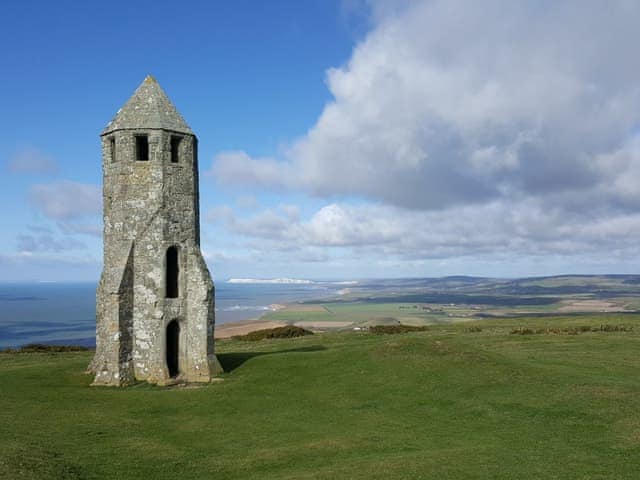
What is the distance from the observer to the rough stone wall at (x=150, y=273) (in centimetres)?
2795

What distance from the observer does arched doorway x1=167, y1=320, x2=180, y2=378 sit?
29.0 meters

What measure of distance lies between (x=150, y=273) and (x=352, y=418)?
13.6 metres

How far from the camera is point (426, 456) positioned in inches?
600

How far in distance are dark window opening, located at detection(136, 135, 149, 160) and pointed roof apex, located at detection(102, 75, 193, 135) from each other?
89cm

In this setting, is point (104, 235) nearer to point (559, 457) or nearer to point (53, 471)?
point (53, 471)

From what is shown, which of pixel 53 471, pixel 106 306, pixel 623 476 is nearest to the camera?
pixel 623 476

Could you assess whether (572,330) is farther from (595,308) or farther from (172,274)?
(595,308)

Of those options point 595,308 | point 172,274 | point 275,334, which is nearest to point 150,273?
point 172,274

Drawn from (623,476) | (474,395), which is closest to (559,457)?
(623,476)

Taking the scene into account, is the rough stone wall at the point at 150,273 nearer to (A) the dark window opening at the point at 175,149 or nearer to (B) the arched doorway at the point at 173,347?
(B) the arched doorway at the point at 173,347

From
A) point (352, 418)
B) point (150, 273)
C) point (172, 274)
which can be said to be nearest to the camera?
point (352, 418)

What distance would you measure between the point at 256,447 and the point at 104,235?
16765mm

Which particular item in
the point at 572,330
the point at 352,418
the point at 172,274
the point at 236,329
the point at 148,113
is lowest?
the point at 236,329

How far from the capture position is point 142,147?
30.3m
